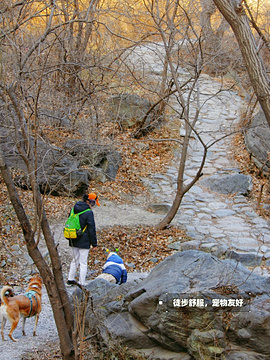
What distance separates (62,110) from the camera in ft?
31.8

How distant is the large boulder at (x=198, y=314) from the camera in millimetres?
3584

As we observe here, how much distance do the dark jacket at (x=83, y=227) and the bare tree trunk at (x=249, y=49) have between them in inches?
124

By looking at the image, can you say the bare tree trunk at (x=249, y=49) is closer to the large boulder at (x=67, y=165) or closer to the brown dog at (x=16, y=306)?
the brown dog at (x=16, y=306)

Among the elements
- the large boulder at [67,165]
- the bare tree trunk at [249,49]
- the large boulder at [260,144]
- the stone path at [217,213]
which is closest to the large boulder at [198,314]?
the bare tree trunk at [249,49]

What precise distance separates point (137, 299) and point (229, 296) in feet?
3.26

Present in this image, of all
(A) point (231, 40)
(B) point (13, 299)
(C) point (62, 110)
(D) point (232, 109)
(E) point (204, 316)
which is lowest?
(B) point (13, 299)

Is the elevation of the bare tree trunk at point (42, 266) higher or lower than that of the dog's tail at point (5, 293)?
higher

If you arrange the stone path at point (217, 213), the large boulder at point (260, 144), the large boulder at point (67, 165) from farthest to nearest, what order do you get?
1. the large boulder at point (260, 144)
2. the large boulder at point (67, 165)
3. the stone path at point (217, 213)

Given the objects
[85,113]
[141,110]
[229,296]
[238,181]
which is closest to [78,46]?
[85,113]

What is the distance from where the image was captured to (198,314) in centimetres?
371

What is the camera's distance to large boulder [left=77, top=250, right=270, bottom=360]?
3584 millimetres

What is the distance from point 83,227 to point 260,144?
8.53m

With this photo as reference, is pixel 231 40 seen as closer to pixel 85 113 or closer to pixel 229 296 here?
pixel 85 113

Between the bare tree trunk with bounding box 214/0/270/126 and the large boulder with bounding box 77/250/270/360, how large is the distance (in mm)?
1888
